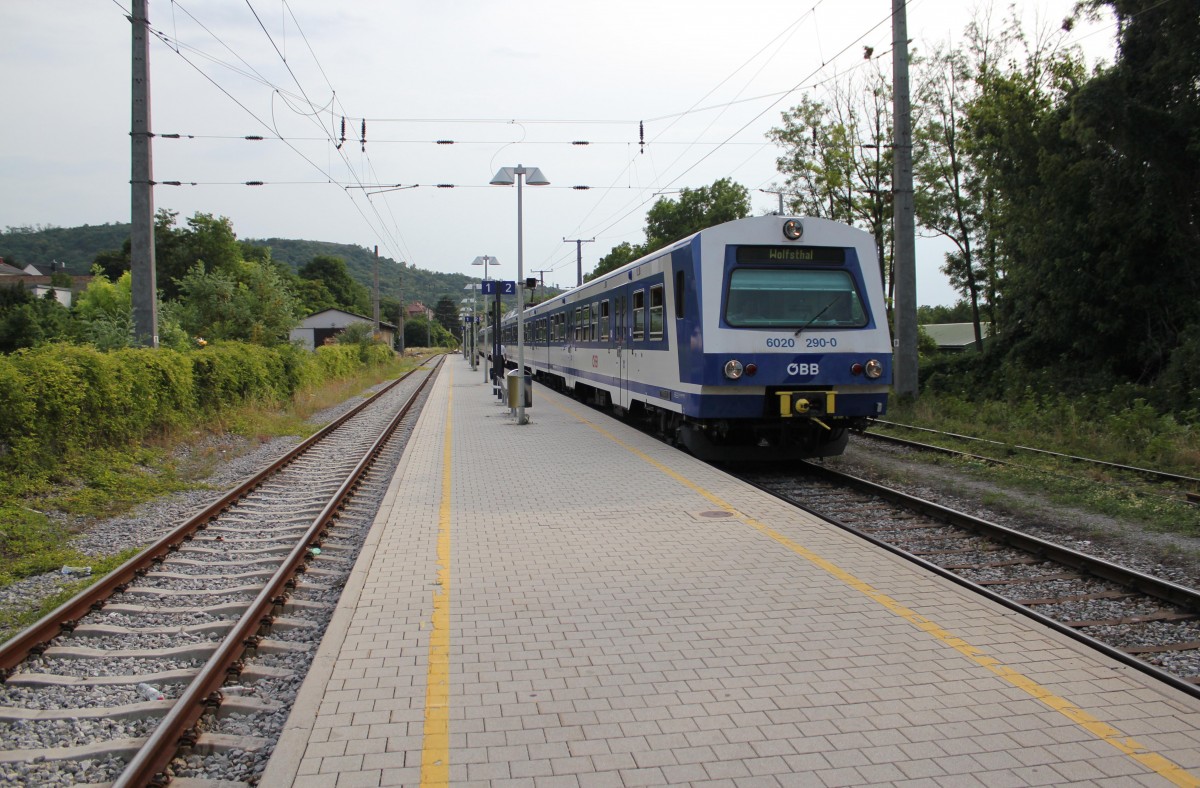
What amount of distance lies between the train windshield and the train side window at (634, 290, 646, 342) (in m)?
3.01

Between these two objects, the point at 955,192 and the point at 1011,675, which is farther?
the point at 955,192

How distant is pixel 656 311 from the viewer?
1303 cm

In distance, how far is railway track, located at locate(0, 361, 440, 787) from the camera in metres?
3.84

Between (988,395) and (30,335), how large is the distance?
3775cm

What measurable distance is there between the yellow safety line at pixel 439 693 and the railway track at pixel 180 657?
0.75 metres

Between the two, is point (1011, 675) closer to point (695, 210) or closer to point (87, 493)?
point (87, 493)

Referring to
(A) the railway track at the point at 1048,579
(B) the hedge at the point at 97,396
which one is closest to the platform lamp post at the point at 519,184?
(B) the hedge at the point at 97,396

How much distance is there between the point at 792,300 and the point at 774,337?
2.05ft

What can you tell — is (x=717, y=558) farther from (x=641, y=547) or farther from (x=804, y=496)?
(x=804, y=496)

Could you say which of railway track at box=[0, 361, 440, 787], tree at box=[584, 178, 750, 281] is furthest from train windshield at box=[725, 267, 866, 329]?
tree at box=[584, 178, 750, 281]

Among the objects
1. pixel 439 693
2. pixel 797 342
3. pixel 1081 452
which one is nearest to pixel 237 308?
pixel 797 342

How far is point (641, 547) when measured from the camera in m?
7.20

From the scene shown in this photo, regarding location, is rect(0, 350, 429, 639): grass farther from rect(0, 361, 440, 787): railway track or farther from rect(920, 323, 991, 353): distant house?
rect(920, 323, 991, 353): distant house

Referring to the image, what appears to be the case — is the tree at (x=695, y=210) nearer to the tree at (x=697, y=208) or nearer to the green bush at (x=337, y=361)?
the tree at (x=697, y=208)
